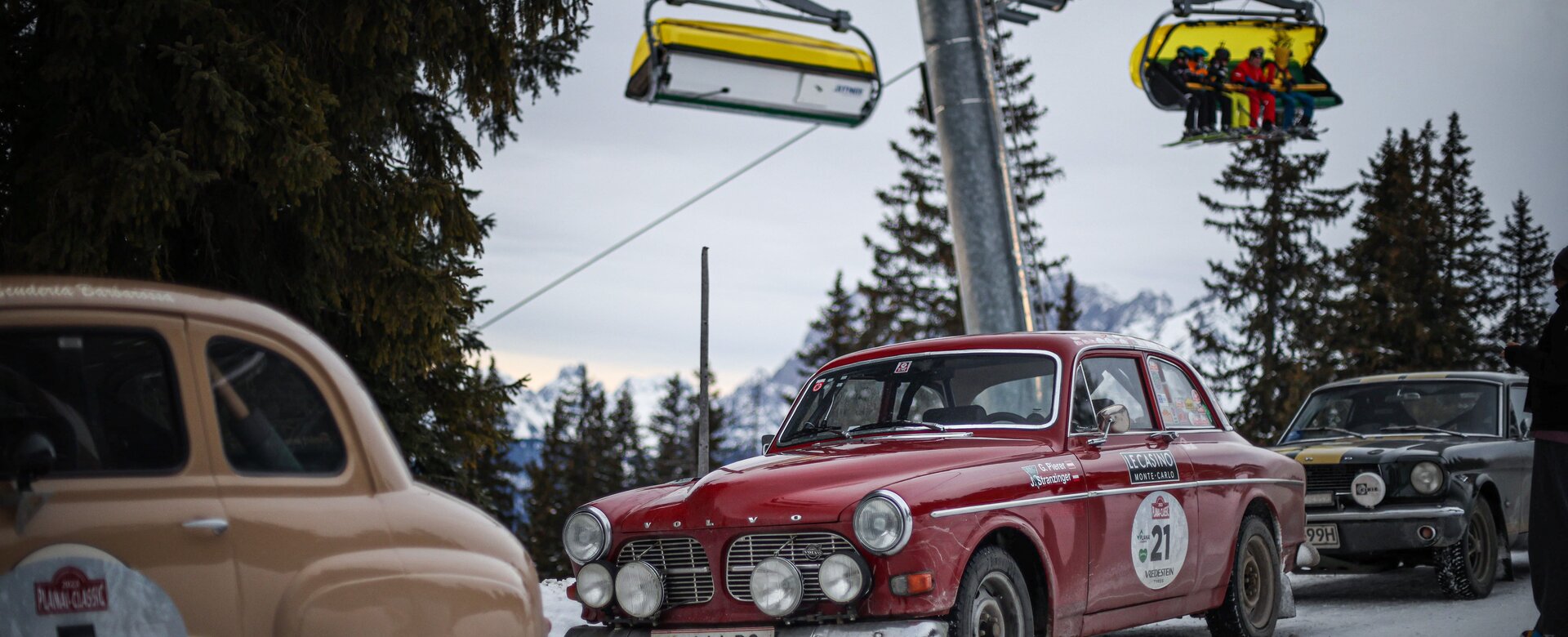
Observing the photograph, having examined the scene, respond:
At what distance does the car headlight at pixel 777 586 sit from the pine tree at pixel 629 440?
2259 inches

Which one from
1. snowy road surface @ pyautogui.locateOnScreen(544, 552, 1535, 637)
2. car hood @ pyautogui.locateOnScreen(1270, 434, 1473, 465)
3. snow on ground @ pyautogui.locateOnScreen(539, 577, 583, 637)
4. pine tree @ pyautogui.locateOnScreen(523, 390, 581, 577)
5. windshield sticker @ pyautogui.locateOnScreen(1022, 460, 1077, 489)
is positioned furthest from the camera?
pine tree @ pyautogui.locateOnScreen(523, 390, 581, 577)

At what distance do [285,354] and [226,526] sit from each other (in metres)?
0.48

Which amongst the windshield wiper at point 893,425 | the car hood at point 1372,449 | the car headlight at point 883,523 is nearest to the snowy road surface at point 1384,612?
the car hood at point 1372,449

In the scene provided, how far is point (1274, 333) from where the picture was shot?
1820 inches

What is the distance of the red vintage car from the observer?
233 inches

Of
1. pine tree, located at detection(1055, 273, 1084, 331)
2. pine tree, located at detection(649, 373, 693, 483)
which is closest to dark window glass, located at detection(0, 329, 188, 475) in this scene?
pine tree, located at detection(1055, 273, 1084, 331)

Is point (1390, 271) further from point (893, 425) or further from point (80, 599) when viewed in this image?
point (80, 599)

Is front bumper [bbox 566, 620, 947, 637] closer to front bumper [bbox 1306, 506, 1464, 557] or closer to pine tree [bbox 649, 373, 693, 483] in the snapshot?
front bumper [bbox 1306, 506, 1464, 557]

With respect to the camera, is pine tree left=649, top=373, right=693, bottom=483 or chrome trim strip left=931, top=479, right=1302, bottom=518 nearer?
chrome trim strip left=931, top=479, right=1302, bottom=518

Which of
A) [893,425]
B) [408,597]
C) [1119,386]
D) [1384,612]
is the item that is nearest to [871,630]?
[893,425]

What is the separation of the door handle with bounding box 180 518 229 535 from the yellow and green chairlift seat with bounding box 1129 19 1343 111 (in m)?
16.1

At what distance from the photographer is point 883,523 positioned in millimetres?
5852

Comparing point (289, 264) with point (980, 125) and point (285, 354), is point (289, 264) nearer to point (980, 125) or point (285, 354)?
point (980, 125)

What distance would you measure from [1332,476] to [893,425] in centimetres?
470
